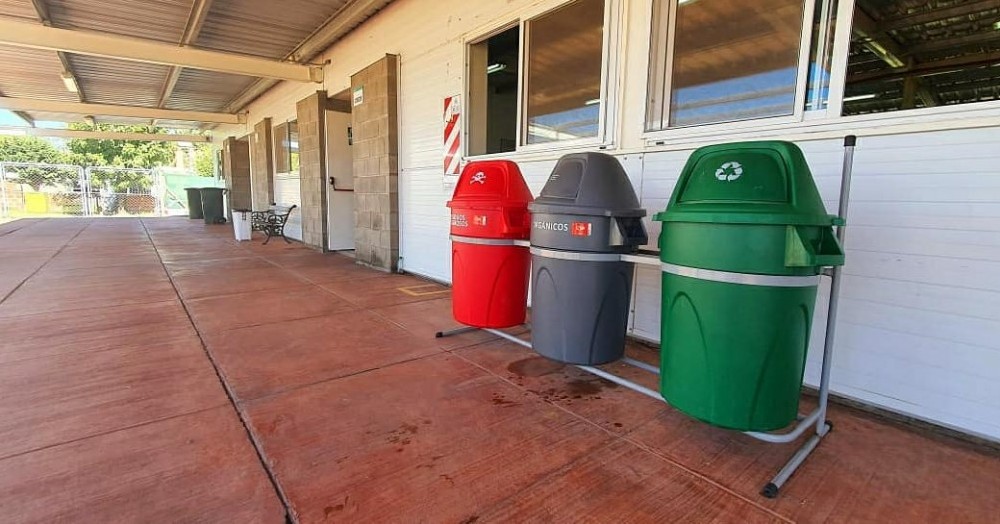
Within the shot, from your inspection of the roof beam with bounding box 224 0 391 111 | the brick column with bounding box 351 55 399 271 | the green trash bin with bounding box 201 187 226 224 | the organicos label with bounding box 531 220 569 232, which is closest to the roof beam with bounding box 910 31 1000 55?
the organicos label with bounding box 531 220 569 232

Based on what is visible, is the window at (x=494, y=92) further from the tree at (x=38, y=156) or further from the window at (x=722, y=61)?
the tree at (x=38, y=156)

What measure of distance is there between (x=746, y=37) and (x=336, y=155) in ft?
20.9

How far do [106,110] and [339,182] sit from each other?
26.5 feet

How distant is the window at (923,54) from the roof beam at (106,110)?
1359cm

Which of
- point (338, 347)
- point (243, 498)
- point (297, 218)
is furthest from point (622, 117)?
point (297, 218)

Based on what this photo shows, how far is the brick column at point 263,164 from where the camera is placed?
10516 millimetres

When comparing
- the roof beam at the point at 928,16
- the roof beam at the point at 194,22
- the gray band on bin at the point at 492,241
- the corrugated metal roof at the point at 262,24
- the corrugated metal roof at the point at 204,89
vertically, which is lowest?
the gray band on bin at the point at 492,241

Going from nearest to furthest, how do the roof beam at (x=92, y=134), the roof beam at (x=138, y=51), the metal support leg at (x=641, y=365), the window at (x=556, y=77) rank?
the metal support leg at (x=641, y=365) → the window at (x=556, y=77) → the roof beam at (x=138, y=51) → the roof beam at (x=92, y=134)

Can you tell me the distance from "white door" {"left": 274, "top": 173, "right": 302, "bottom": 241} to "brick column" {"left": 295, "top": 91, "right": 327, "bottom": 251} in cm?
81

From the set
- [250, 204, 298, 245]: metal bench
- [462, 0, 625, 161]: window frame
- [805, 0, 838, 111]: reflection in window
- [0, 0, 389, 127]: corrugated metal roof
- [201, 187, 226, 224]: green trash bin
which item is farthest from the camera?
[201, 187, 226, 224]: green trash bin

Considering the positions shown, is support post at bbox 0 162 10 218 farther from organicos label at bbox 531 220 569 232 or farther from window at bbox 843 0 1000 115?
window at bbox 843 0 1000 115

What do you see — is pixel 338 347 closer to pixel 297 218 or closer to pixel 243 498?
pixel 243 498

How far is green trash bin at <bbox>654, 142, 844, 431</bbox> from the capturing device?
1551 mm

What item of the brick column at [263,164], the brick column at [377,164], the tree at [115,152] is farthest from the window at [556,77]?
the tree at [115,152]
